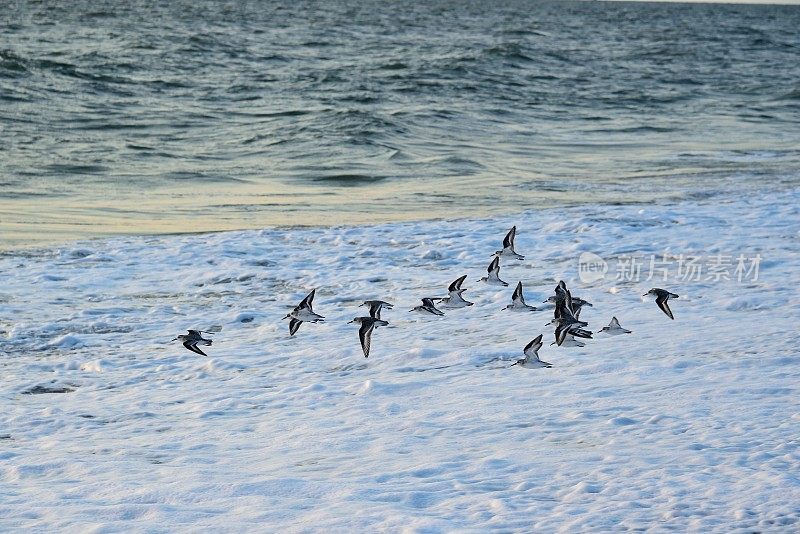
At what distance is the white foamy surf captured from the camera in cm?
482

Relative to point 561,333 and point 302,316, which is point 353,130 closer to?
point 302,316

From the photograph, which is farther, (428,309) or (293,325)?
(428,309)

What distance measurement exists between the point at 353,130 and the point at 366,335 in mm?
13101

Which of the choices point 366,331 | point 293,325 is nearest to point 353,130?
point 293,325

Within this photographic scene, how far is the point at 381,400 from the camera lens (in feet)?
20.4

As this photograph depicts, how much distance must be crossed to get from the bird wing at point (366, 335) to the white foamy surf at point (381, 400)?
0.17 m

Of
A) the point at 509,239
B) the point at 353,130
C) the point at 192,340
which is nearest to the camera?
the point at 192,340

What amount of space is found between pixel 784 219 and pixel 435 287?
13.7ft

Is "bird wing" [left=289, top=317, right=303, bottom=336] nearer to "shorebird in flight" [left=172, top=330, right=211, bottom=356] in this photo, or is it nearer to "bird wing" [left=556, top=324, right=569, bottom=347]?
"shorebird in flight" [left=172, top=330, right=211, bottom=356]

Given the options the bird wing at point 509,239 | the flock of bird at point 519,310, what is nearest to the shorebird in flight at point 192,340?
the flock of bird at point 519,310

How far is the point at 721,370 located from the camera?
652cm

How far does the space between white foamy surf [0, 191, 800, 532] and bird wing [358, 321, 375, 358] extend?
0.56 feet

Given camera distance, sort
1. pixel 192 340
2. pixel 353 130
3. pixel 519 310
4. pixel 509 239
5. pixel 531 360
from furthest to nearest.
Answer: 1. pixel 353 130
2. pixel 509 239
3. pixel 519 310
4. pixel 192 340
5. pixel 531 360

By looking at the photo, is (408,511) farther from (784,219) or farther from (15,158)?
(15,158)
